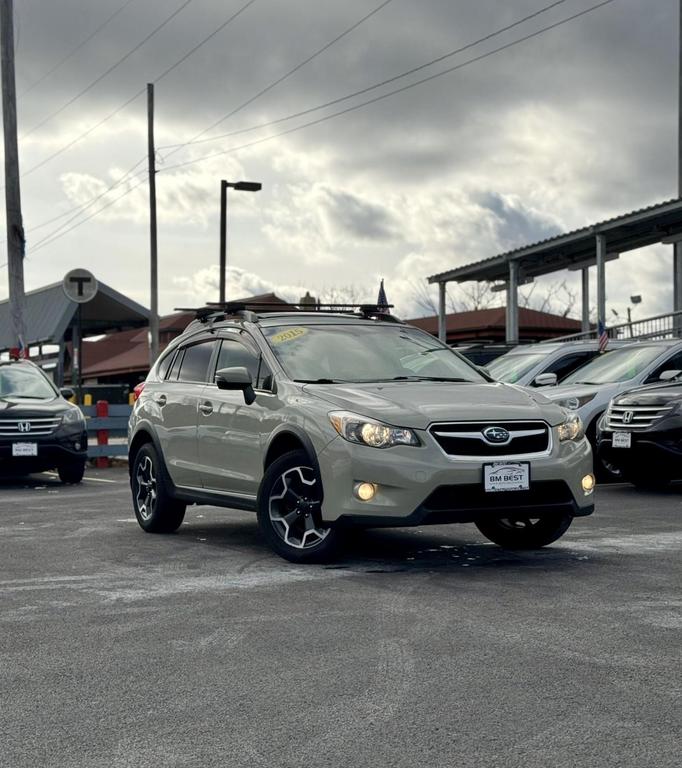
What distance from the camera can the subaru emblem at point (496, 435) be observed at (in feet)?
26.6

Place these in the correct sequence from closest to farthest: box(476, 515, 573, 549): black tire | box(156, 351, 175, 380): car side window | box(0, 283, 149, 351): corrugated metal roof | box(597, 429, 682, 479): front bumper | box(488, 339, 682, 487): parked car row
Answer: box(476, 515, 573, 549): black tire
box(156, 351, 175, 380): car side window
box(597, 429, 682, 479): front bumper
box(488, 339, 682, 487): parked car row
box(0, 283, 149, 351): corrugated metal roof

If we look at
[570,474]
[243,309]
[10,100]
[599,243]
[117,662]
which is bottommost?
[117,662]

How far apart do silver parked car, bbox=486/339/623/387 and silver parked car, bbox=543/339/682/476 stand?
2.45 feet

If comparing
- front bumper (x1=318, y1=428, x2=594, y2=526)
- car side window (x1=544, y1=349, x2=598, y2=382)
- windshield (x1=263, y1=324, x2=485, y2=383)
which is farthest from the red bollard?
front bumper (x1=318, y1=428, x2=594, y2=526)

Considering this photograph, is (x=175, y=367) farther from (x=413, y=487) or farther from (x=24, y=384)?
(x=24, y=384)

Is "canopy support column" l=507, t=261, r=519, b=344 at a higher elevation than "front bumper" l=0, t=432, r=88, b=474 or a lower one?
higher

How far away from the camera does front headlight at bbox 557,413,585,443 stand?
Answer: 333 inches

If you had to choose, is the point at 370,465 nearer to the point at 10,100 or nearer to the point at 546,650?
the point at 546,650

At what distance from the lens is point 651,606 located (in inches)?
265

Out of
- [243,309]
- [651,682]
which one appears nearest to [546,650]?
[651,682]

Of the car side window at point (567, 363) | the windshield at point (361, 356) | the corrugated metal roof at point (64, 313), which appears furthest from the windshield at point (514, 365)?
the corrugated metal roof at point (64, 313)

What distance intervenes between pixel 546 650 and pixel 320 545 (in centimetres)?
279

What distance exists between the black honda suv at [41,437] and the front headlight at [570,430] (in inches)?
408

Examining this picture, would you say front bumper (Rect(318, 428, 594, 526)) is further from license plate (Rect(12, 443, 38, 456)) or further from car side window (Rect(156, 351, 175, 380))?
license plate (Rect(12, 443, 38, 456))
